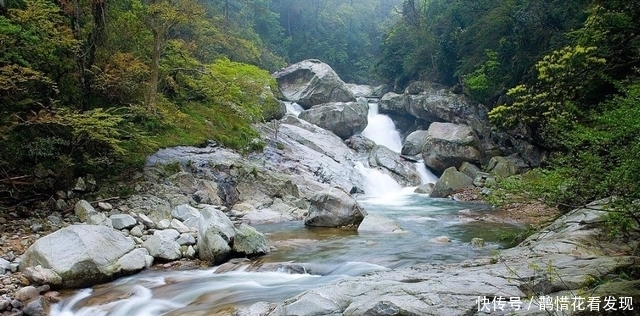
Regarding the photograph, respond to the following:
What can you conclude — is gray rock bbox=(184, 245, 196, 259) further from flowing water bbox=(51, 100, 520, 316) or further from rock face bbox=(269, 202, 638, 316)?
rock face bbox=(269, 202, 638, 316)

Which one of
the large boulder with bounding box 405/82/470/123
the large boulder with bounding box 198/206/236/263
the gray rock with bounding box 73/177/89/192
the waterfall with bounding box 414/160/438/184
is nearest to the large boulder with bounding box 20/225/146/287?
the large boulder with bounding box 198/206/236/263

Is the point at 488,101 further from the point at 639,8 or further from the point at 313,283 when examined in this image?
the point at 313,283

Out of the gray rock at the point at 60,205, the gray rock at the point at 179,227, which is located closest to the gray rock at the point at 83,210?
the gray rock at the point at 60,205

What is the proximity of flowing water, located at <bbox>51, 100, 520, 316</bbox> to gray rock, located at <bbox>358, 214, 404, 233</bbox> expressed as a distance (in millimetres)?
358

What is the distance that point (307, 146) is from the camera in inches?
1030

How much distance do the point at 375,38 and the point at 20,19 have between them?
52.2 meters

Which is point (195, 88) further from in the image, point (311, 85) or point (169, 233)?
point (311, 85)

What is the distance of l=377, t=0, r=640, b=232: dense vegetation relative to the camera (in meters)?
5.38

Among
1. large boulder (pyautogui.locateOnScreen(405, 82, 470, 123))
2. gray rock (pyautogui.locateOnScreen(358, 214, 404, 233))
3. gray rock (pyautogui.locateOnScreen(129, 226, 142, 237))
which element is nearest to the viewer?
gray rock (pyautogui.locateOnScreen(129, 226, 142, 237))

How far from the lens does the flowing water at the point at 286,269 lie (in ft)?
22.8

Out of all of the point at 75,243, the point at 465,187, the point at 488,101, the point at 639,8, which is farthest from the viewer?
the point at 488,101

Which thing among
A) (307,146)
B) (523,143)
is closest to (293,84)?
(307,146)

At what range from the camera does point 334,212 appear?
42.7ft

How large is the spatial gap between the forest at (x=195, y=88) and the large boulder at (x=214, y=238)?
369 centimetres
